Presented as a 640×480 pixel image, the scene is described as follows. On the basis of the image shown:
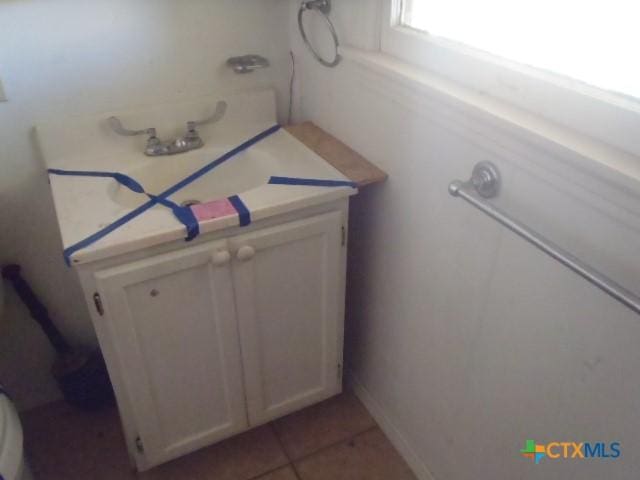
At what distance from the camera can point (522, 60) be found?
0.81 m

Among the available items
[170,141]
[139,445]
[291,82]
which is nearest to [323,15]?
[291,82]

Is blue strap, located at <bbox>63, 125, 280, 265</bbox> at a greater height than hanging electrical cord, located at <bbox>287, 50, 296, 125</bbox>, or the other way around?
hanging electrical cord, located at <bbox>287, 50, 296, 125</bbox>

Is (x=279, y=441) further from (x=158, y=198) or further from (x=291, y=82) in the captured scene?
(x=291, y=82)

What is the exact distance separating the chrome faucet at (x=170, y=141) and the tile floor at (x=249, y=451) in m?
0.79

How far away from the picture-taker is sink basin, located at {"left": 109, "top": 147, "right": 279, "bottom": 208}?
4.02 feet

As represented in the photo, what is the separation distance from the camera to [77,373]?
4.67 ft

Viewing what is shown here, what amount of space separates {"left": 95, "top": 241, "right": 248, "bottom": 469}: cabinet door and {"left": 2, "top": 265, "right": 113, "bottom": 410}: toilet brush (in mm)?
323

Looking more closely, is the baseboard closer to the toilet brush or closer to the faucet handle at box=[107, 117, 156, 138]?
the toilet brush

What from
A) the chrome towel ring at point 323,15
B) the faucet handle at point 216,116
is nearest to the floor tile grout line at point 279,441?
the faucet handle at point 216,116

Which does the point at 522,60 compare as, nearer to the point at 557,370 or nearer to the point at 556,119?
the point at 556,119

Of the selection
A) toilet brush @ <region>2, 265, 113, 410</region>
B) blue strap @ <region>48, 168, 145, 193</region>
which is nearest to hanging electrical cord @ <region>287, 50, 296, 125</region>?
blue strap @ <region>48, 168, 145, 193</region>

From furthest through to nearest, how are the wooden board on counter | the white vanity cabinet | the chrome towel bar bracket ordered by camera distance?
the wooden board on counter → the white vanity cabinet → the chrome towel bar bracket

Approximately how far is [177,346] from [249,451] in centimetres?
47

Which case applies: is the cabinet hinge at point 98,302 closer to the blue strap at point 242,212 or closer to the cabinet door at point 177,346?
the cabinet door at point 177,346
